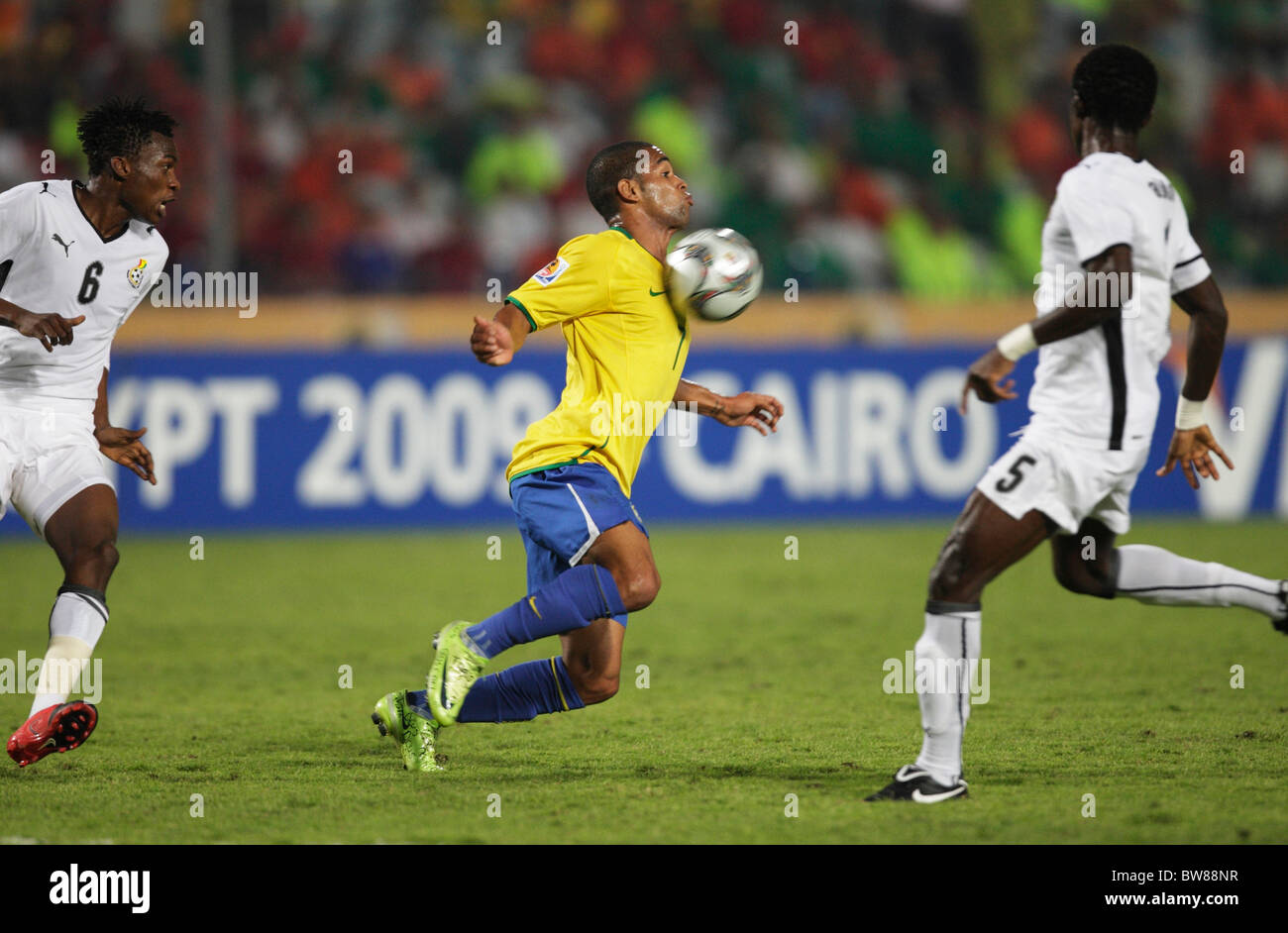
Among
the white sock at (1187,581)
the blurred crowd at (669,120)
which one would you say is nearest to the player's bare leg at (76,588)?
the white sock at (1187,581)

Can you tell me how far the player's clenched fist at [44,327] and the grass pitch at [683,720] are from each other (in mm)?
1386

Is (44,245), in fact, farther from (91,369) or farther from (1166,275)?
(1166,275)

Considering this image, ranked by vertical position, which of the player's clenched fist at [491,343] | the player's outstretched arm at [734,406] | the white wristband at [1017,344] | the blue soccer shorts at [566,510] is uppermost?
the player's clenched fist at [491,343]

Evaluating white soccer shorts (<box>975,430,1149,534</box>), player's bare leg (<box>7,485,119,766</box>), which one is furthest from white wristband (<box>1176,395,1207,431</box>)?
player's bare leg (<box>7,485,119,766</box>)

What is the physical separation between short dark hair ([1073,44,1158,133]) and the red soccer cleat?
354cm

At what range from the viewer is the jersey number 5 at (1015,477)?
436 cm

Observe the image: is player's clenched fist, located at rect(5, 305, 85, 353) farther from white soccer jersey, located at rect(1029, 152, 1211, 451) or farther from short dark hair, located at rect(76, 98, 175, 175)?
white soccer jersey, located at rect(1029, 152, 1211, 451)

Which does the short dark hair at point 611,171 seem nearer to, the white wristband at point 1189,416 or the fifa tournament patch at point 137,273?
the fifa tournament patch at point 137,273

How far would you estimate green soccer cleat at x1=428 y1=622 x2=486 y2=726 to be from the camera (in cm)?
466

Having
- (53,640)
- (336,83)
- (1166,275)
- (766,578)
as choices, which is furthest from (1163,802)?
(336,83)

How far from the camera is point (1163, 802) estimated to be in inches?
173

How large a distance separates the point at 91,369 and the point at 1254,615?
6.36m

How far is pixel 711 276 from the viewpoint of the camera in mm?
4934
